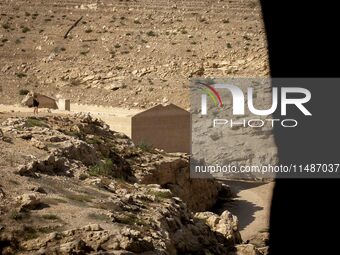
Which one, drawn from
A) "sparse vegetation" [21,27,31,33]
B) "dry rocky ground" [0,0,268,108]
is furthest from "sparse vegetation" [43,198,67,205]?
"sparse vegetation" [21,27,31,33]

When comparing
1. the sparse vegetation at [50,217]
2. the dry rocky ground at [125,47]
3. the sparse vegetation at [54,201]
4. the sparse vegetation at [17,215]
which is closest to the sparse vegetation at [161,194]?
the sparse vegetation at [54,201]

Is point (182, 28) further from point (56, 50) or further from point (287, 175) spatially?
point (287, 175)

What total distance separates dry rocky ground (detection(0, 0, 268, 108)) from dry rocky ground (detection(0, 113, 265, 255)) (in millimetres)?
15965

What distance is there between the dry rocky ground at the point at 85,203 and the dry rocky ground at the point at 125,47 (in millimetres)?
15965

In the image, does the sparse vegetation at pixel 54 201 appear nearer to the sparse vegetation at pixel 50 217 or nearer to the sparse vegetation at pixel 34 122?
the sparse vegetation at pixel 50 217

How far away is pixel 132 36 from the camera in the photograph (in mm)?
37281

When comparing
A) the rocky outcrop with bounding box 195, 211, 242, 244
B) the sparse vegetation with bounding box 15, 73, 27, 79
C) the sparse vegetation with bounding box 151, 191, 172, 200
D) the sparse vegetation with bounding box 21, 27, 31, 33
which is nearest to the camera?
the sparse vegetation with bounding box 151, 191, 172, 200

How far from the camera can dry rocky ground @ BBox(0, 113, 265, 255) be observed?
19.1 ft

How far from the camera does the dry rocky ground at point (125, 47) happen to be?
33.2 m

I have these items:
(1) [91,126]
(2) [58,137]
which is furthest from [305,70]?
(1) [91,126]

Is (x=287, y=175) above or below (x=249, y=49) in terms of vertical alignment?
below

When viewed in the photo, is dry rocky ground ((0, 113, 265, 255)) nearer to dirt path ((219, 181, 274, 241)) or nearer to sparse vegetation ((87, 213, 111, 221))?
sparse vegetation ((87, 213, 111, 221))

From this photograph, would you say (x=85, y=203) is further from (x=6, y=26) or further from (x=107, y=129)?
(x=6, y=26)

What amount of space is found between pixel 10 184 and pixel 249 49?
2718 cm
